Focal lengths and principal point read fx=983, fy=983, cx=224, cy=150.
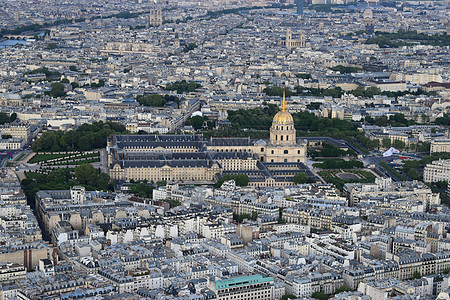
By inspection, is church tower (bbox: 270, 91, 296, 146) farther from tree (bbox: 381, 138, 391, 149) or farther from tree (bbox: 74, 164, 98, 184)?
tree (bbox: 74, 164, 98, 184)

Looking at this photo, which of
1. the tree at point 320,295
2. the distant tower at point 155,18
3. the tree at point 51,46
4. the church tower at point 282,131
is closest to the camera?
the tree at point 320,295

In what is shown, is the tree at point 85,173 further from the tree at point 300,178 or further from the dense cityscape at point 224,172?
the tree at point 300,178

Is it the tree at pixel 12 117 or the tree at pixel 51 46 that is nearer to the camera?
the tree at pixel 12 117

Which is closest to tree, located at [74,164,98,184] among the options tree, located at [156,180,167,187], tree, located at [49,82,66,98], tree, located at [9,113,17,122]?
tree, located at [156,180,167,187]

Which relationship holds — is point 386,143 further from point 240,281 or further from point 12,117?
point 240,281

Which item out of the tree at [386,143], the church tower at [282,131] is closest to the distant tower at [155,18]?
the tree at [386,143]

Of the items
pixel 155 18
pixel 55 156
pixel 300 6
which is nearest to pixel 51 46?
pixel 155 18

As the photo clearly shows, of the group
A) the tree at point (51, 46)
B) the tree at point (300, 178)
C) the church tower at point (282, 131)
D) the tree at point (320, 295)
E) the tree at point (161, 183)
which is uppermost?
the tree at point (51, 46)
